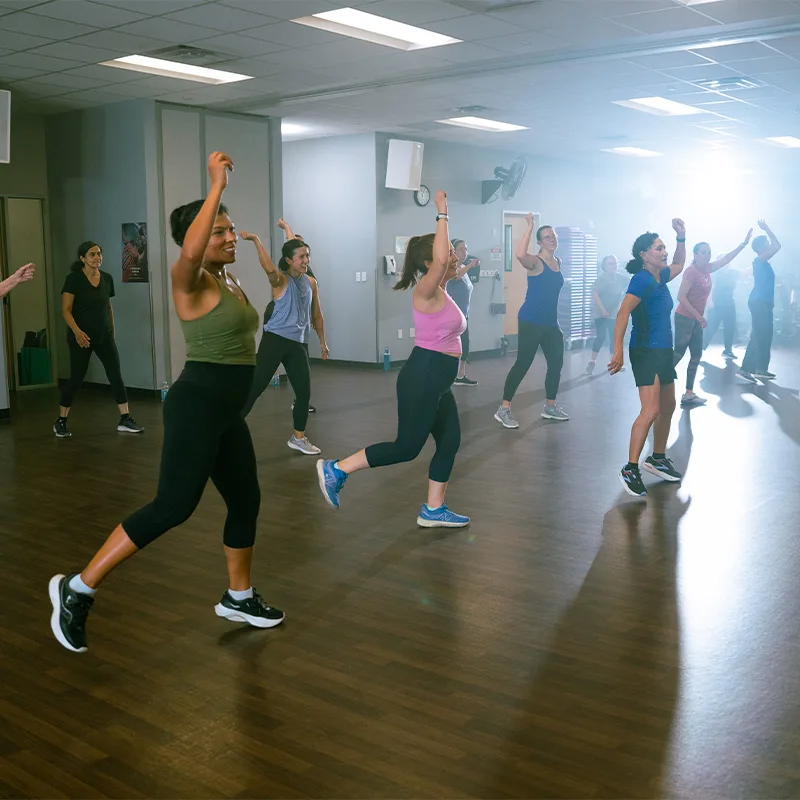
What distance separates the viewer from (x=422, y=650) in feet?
10.7

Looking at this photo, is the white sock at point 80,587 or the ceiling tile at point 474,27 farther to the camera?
the ceiling tile at point 474,27

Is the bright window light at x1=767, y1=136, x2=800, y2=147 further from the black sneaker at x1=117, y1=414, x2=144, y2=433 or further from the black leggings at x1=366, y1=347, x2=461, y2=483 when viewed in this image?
the black leggings at x1=366, y1=347, x2=461, y2=483

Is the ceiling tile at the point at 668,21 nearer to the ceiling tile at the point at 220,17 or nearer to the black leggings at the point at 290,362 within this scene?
the ceiling tile at the point at 220,17

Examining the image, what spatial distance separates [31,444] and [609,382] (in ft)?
20.7

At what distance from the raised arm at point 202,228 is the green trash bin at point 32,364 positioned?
8.48 m

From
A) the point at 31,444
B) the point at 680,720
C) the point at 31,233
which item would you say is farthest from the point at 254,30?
the point at 680,720

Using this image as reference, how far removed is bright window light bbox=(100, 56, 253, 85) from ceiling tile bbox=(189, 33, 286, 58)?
2.28ft

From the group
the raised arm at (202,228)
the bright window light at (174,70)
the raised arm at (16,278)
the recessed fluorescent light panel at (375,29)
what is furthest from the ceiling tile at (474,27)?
the raised arm at (202,228)

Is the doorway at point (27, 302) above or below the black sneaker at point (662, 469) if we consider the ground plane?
above

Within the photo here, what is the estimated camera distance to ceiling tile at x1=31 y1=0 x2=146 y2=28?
6027mm

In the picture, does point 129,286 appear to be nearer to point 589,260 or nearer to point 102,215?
point 102,215

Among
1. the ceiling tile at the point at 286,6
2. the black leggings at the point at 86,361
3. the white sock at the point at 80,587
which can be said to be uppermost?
the ceiling tile at the point at 286,6

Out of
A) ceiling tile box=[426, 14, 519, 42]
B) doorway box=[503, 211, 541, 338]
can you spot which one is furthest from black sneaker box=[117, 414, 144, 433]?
doorway box=[503, 211, 541, 338]

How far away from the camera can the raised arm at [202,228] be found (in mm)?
2787
